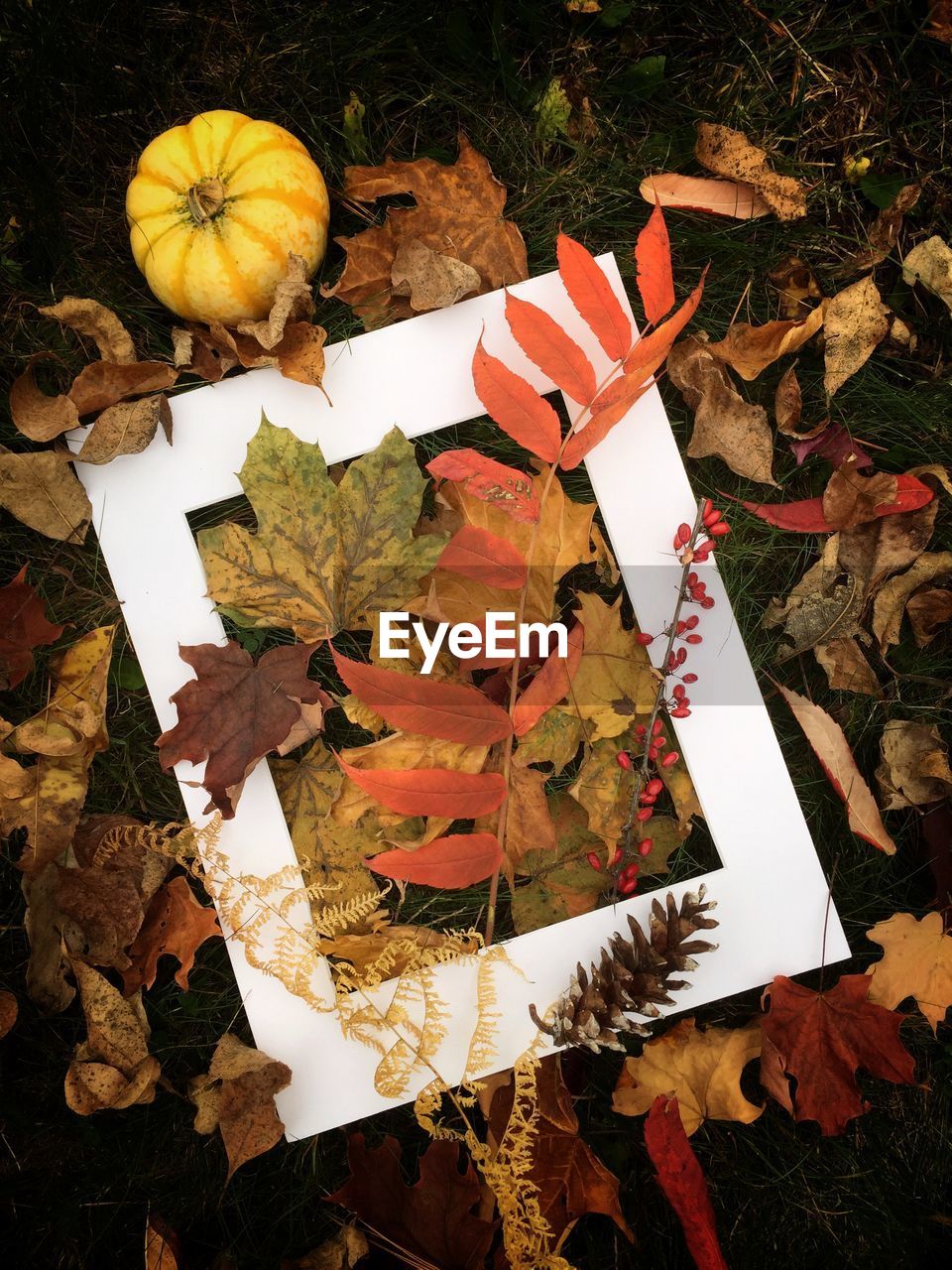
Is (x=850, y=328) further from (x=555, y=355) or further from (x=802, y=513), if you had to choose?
(x=555, y=355)

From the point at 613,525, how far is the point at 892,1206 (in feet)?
5.16

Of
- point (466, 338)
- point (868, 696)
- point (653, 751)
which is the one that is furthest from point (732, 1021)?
point (466, 338)

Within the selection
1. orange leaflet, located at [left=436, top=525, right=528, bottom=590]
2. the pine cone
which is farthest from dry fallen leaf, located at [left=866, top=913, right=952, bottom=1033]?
orange leaflet, located at [left=436, top=525, right=528, bottom=590]

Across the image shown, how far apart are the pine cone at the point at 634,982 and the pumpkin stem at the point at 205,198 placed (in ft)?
5.11

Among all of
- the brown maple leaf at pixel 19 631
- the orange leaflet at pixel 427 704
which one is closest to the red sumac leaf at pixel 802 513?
the orange leaflet at pixel 427 704

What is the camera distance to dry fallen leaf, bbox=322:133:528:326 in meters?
1.91

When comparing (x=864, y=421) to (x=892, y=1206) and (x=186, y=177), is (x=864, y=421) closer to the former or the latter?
(x=186, y=177)

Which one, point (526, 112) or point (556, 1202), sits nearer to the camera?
point (556, 1202)

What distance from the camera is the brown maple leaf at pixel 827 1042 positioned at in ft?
6.06

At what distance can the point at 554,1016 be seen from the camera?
1811mm

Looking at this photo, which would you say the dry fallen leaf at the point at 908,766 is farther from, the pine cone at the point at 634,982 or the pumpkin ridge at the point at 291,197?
the pumpkin ridge at the point at 291,197

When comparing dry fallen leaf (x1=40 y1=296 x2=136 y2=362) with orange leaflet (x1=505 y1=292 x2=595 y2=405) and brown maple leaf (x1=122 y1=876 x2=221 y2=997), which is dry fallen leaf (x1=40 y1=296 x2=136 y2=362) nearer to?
orange leaflet (x1=505 y1=292 x2=595 y2=405)

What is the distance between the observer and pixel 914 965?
1907mm

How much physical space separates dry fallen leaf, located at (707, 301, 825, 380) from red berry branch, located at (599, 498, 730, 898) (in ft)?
1.03
